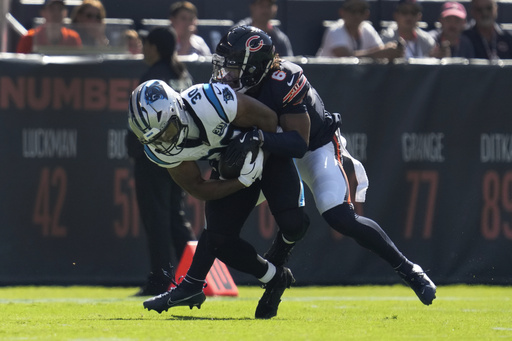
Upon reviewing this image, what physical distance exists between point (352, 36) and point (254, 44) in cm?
422

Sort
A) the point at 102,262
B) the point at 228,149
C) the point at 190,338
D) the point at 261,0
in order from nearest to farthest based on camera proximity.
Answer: the point at 190,338, the point at 228,149, the point at 102,262, the point at 261,0

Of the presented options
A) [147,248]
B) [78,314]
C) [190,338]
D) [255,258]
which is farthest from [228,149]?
[147,248]


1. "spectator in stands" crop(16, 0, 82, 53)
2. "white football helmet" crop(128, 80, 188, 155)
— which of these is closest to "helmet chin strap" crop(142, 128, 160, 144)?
"white football helmet" crop(128, 80, 188, 155)

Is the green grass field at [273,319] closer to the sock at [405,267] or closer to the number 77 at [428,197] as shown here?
the sock at [405,267]

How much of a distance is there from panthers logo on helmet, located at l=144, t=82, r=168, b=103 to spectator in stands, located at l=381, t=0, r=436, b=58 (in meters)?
4.80

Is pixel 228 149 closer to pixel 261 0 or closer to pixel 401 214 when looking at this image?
pixel 401 214

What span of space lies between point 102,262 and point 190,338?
13.1ft

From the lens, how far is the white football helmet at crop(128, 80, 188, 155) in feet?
17.6

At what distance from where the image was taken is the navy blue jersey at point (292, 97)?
5.80 metres

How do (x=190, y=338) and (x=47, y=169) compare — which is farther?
(x=47, y=169)

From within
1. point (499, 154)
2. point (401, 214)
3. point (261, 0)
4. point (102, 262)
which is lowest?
point (102, 262)

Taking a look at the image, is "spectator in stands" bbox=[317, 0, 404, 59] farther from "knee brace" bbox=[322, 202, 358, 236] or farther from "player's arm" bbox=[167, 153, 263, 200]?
"player's arm" bbox=[167, 153, 263, 200]

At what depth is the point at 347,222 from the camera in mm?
5875

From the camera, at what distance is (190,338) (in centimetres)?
481
